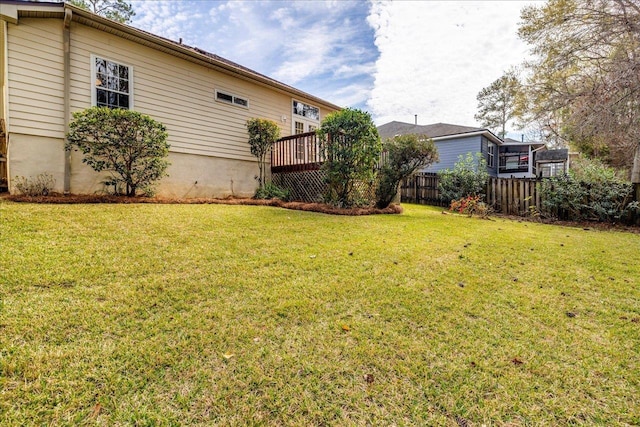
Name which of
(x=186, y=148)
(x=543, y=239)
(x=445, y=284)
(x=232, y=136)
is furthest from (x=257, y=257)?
(x=232, y=136)

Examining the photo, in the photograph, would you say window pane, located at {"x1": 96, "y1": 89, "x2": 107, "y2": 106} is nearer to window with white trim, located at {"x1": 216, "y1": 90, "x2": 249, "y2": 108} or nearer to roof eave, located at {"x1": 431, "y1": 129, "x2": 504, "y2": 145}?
window with white trim, located at {"x1": 216, "y1": 90, "x2": 249, "y2": 108}

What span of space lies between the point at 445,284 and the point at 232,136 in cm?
894

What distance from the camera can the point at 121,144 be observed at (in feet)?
21.6

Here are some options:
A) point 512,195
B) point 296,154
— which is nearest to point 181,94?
point 296,154

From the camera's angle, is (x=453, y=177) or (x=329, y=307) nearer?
(x=329, y=307)

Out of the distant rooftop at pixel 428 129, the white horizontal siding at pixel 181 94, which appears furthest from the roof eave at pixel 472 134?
the white horizontal siding at pixel 181 94

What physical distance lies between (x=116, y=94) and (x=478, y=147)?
65.0 ft

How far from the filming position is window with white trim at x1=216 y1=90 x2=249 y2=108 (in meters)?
9.66

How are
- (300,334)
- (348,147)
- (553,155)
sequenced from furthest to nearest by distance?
1. (553,155)
2. (348,147)
3. (300,334)

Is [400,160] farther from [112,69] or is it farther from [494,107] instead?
[494,107]

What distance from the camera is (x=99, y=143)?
6367 millimetres

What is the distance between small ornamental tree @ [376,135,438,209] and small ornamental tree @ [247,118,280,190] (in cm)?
394

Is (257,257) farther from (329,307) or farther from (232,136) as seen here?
(232,136)

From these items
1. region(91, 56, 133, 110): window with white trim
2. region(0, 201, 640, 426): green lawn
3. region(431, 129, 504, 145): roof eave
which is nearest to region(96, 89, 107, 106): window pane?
region(91, 56, 133, 110): window with white trim
